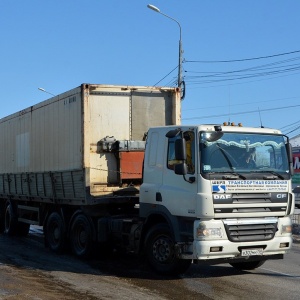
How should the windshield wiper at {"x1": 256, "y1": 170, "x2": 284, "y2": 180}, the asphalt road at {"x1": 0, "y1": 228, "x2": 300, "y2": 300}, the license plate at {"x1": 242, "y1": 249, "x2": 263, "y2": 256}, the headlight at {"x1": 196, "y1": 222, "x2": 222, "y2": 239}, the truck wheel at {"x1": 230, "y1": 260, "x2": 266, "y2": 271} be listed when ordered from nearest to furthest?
the asphalt road at {"x1": 0, "y1": 228, "x2": 300, "y2": 300} < the headlight at {"x1": 196, "y1": 222, "x2": 222, "y2": 239} < the license plate at {"x1": 242, "y1": 249, "x2": 263, "y2": 256} < the windshield wiper at {"x1": 256, "y1": 170, "x2": 284, "y2": 180} < the truck wheel at {"x1": 230, "y1": 260, "x2": 266, "y2": 271}

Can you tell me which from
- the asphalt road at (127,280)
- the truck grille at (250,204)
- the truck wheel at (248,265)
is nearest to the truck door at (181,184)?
the truck grille at (250,204)

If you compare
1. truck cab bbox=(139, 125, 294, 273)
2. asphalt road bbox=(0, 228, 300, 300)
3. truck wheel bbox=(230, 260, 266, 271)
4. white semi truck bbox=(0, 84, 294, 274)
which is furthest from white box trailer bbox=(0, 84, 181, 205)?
truck wheel bbox=(230, 260, 266, 271)

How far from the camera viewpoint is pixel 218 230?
324 inches

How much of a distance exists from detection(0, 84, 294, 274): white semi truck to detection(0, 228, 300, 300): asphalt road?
0.37m

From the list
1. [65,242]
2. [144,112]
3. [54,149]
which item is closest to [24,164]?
[54,149]

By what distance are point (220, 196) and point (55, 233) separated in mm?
5557

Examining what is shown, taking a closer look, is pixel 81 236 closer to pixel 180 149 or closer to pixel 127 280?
pixel 127 280

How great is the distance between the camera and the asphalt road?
7.66 m

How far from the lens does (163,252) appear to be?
9000 millimetres

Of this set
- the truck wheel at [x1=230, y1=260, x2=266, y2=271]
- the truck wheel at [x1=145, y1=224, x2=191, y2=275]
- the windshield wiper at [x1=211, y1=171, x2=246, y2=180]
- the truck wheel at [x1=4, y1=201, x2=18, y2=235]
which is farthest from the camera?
the truck wheel at [x1=4, y1=201, x2=18, y2=235]

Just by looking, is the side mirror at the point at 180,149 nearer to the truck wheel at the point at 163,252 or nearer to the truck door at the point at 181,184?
the truck door at the point at 181,184

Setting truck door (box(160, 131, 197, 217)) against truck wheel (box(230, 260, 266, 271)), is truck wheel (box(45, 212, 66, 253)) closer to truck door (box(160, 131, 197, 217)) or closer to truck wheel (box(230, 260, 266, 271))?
truck door (box(160, 131, 197, 217))

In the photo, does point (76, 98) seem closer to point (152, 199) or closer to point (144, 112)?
point (144, 112)

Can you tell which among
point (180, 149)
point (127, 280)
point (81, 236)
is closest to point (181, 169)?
point (180, 149)
